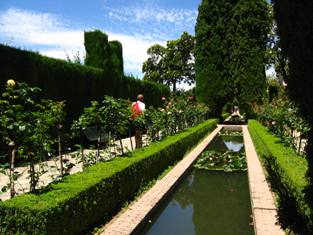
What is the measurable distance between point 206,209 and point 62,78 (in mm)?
7392

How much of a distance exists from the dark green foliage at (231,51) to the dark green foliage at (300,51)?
25.6 m

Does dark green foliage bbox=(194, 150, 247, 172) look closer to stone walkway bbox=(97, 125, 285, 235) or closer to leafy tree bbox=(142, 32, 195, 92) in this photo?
stone walkway bbox=(97, 125, 285, 235)

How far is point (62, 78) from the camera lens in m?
12.6

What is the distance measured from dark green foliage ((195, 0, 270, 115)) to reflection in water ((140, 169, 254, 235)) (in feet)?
66.1

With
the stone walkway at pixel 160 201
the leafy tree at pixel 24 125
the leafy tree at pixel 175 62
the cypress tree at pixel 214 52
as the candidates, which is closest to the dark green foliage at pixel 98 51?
the stone walkway at pixel 160 201

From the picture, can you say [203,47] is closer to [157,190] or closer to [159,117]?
[159,117]

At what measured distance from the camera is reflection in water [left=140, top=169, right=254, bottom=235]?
5.92m

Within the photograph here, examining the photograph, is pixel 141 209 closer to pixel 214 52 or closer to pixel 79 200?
pixel 79 200

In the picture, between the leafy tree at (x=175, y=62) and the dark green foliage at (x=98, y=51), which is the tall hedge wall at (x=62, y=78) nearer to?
the dark green foliage at (x=98, y=51)

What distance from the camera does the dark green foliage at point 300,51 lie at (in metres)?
3.38

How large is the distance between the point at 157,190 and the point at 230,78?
76.7ft

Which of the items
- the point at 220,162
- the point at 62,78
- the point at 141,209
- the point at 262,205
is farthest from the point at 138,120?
the point at 62,78

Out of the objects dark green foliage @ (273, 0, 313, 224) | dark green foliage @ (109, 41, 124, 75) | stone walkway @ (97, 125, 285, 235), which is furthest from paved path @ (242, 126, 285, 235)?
dark green foliage @ (109, 41, 124, 75)

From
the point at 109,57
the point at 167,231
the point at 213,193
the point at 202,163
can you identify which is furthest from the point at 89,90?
the point at 167,231
